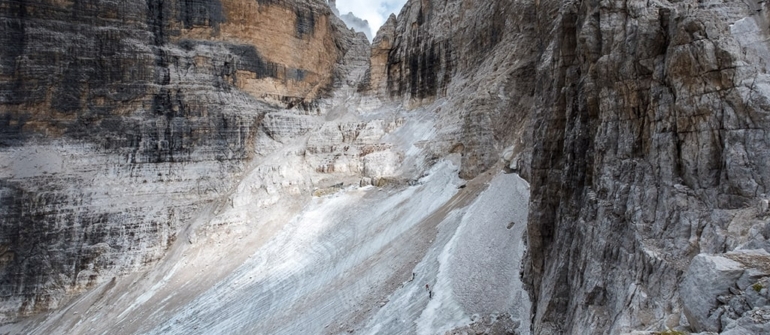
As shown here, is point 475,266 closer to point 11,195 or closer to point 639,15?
point 639,15

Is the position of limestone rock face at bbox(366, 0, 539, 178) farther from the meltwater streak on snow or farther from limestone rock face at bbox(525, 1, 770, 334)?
limestone rock face at bbox(525, 1, 770, 334)

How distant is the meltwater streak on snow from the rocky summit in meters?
0.17

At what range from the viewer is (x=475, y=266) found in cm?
1546

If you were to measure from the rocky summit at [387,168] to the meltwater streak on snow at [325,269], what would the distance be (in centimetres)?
17

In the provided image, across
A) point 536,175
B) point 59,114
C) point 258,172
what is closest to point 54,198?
point 59,114

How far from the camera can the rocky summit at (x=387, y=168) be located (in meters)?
7.02

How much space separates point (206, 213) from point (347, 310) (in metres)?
18.0

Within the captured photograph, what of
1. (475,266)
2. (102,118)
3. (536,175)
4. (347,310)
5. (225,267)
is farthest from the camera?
(102,118)

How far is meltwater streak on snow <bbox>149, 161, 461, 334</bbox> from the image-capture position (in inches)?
725

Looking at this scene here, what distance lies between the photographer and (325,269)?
22.4 metres

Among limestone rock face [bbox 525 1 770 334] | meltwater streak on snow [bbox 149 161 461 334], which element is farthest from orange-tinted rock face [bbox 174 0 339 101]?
limestone rock face [bbox 525 1 770 334]

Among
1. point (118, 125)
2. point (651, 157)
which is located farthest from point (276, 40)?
point (651, 157)

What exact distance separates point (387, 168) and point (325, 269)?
36.5 feet

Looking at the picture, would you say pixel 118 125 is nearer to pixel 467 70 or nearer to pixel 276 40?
pixel 276 40
